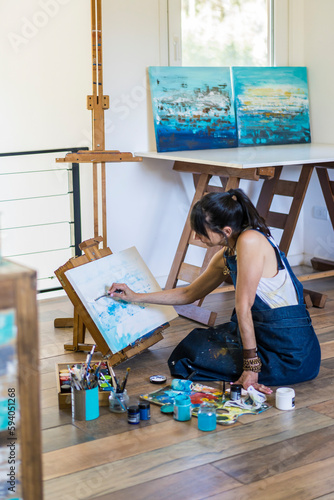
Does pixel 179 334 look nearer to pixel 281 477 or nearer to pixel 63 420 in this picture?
pixel 63 420

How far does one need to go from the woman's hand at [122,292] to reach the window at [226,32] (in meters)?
1.95

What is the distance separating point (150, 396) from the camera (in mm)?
2576

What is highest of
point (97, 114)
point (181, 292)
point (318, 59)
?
point (318, 59)

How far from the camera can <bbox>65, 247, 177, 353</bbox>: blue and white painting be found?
281 cm

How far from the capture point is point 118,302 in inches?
114

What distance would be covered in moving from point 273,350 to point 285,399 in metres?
0.29

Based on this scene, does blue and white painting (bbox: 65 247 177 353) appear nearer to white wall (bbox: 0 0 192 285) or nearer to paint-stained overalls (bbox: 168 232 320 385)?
paint-stained overalls (bbox: 168 232 320 385)

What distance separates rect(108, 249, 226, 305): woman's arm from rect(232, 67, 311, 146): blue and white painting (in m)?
1.76

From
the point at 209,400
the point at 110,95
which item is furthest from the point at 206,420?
the point at 110,95

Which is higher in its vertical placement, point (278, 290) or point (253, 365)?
point (278, 290)

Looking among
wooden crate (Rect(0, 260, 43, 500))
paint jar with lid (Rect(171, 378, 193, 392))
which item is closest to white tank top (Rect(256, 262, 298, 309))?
paint jar with lid (Rect(171, 378, 193, 392))

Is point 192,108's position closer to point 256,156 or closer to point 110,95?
point 110,95

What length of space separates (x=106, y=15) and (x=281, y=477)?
2.94 metres

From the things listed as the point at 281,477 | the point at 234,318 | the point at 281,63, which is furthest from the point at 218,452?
the point at 281,63
